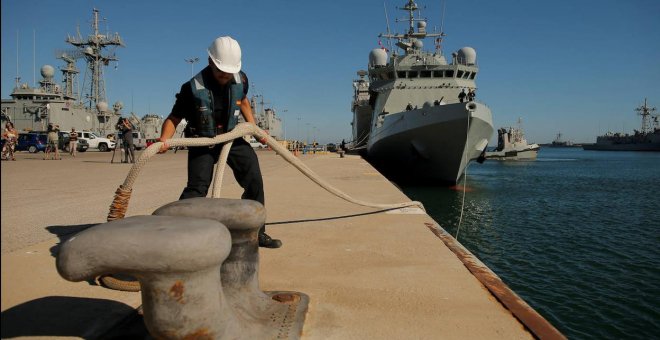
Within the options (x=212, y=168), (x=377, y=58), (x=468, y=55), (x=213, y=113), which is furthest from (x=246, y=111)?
(x=377, y=58)

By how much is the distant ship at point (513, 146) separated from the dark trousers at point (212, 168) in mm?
66757

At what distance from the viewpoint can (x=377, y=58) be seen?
2822 centimetres

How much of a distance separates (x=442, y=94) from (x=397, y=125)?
16.9 ft

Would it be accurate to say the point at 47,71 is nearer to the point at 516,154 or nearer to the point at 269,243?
the point at 269,243

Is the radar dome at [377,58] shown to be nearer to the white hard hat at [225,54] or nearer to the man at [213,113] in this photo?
the man at [213,113]

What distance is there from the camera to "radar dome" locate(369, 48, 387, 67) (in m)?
28.2

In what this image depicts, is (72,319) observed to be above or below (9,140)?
below

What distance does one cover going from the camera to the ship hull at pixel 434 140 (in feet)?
53.2

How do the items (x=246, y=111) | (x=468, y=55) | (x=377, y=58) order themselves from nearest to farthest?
(x=246, y=111) < (x=468, y=55) < (x=377, y=58)

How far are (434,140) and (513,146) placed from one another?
194ft

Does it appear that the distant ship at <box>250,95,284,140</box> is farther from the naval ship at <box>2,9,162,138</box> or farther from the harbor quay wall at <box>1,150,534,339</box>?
the harbor quay wall at <box>1,150,534,339</box>

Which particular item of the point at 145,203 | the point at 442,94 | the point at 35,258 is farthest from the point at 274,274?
the point at 442,94

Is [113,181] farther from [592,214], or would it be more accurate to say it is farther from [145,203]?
[592,214]

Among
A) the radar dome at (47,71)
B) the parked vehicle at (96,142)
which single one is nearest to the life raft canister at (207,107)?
the parked vehicle at (96,142)
